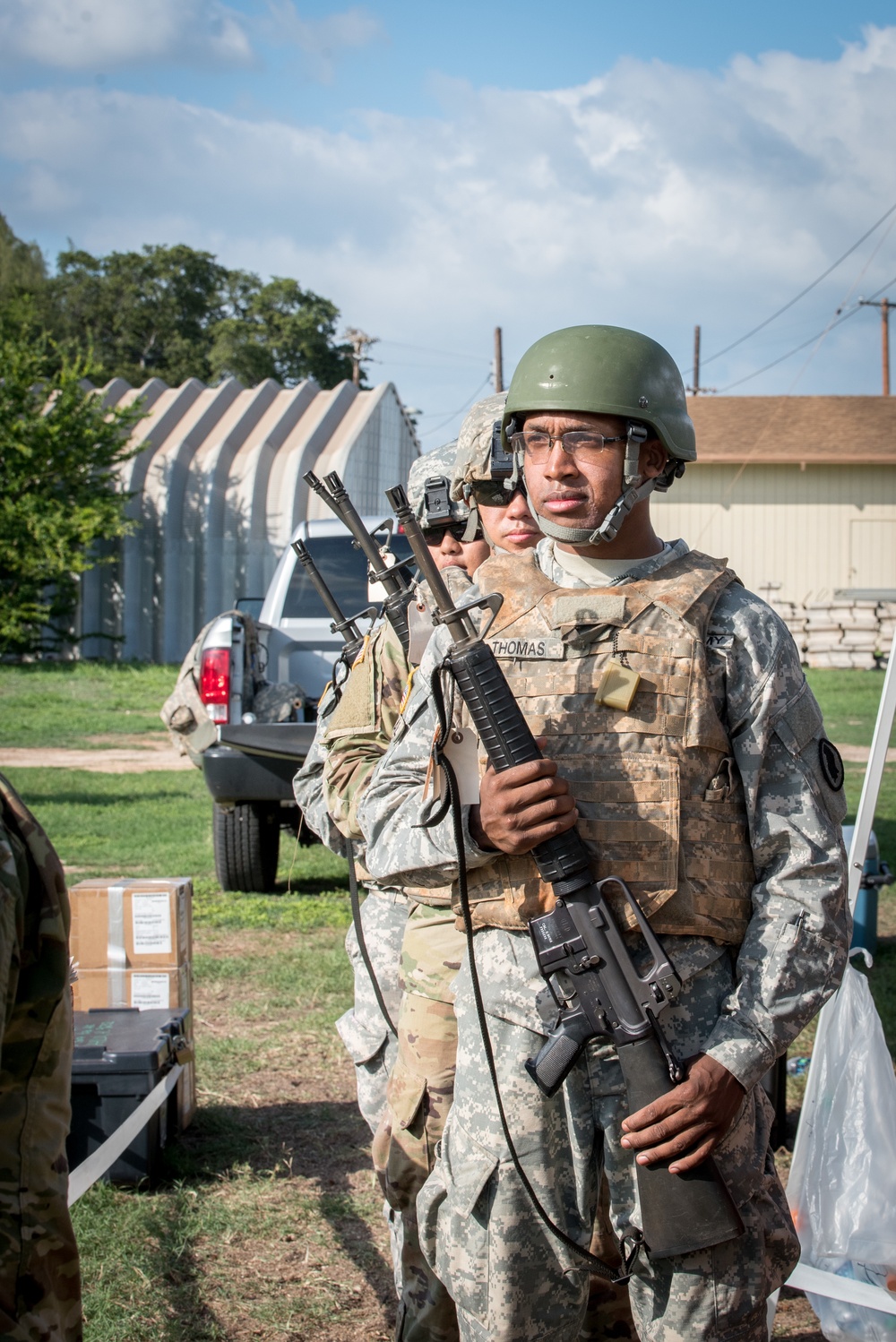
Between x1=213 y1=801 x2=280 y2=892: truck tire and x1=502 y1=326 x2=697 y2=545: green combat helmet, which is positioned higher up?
x1=502 y1=326 x2=697 y2=545: green combat helmet

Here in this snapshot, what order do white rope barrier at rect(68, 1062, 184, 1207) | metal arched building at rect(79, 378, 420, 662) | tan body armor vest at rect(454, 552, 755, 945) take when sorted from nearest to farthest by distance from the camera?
tan body armor vest at rect(454, 552, 755, 945), white rope barrier at rect(68, 1062, 184, 1207), metal arched building at rect(79, 378, 420, 662)

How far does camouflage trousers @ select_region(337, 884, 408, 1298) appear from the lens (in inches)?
121

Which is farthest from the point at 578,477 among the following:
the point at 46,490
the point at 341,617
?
the point at 46,490

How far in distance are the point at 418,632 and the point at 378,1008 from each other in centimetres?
92

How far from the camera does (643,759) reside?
2096mm

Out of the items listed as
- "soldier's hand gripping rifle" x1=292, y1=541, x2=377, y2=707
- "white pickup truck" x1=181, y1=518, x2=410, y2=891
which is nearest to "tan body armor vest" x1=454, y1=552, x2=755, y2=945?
"soldier's hand gripping rifle" x1=292, y1=541, x2=377, y2=707

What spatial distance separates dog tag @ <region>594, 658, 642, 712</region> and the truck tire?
5541mm

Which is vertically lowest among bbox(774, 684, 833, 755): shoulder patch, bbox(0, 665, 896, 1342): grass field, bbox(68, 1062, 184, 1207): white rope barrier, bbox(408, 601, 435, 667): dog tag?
bbox(0, 665, 896, 1342): grass field

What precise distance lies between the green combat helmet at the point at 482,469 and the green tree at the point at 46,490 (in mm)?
18445

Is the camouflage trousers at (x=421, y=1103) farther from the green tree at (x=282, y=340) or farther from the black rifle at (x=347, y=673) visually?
the green tree at (x=282, y=340)

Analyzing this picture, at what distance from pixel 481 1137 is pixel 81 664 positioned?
20.2 metres

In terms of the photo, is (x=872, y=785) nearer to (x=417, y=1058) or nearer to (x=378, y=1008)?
(x=378, y=1008)

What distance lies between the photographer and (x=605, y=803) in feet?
6.86

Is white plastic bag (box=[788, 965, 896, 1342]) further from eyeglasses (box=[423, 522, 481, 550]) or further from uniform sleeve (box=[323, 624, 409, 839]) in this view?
eyeglasses (box=[423, 522, 481, 550])
